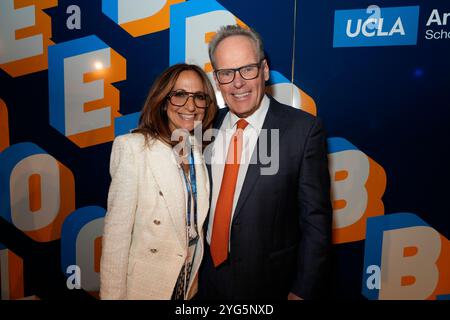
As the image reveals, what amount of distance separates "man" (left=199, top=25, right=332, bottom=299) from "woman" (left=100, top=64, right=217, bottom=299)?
12 centimetres

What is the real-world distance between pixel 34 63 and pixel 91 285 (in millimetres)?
1607

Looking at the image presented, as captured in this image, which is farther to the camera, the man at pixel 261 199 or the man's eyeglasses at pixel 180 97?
the man's eyeglasses at pixel 180 97

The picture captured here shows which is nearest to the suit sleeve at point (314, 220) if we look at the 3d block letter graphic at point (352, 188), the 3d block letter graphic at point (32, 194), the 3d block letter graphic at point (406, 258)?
the 3d block letter graphic at point (352, 188)

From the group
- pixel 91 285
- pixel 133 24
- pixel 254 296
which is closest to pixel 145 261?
pixel 254 296

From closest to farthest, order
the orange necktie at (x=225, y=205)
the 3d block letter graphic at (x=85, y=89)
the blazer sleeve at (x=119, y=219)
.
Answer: the blazer sleeve at (x=119, y=219) → the orange necktie at (x=225, y=205) → the 3d block letter graphic at (x=85, y=89)

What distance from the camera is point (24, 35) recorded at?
2.29m

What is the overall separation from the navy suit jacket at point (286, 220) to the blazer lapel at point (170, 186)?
25 cm

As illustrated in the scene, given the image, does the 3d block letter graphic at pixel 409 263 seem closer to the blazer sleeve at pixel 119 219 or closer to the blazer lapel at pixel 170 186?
the blazer lapel at pixel 170 186

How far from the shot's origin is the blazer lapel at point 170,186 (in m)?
1.58

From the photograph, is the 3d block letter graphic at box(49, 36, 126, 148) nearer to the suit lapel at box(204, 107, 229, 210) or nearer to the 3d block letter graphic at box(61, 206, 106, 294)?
the 3d block letter graphic at box(61, 206, 106, 294)

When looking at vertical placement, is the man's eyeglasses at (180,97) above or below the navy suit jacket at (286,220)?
above

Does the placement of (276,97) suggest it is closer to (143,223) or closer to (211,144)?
(211,144)

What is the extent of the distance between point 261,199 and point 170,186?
0.43 meters

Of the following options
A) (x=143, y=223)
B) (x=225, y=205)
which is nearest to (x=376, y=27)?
(x=225, y=205)
